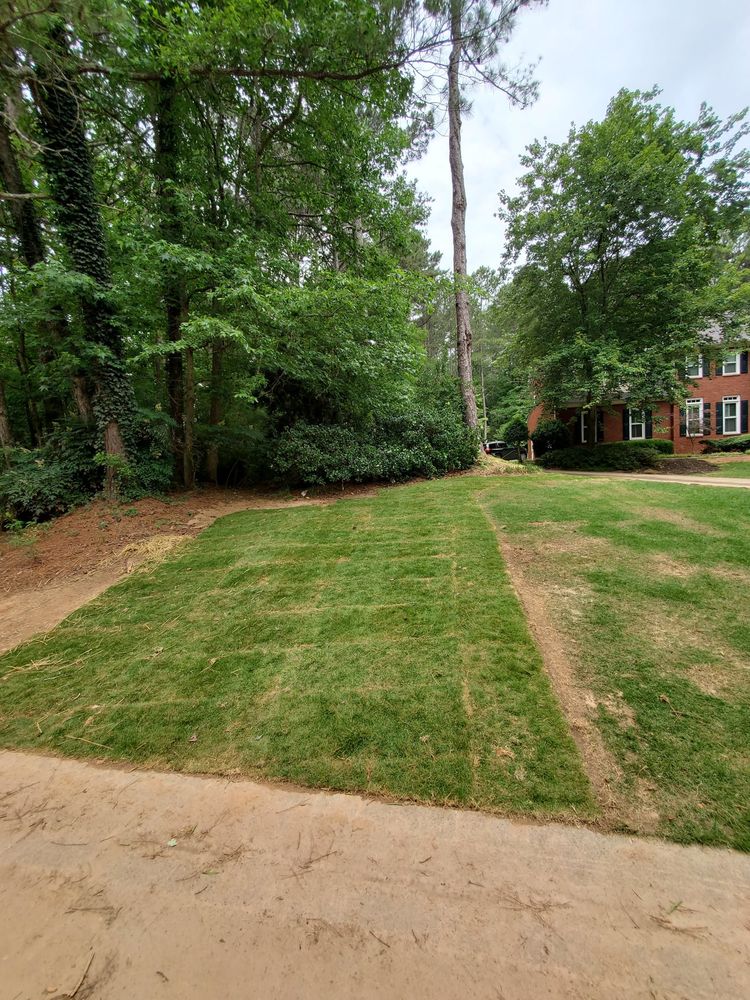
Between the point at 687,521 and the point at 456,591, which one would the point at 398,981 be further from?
the point at 687,521

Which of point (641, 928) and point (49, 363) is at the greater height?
point (49, 363)

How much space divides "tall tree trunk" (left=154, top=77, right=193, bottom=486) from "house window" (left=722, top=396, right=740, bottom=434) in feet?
75.7

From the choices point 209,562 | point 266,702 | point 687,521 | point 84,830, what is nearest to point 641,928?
point 266,702

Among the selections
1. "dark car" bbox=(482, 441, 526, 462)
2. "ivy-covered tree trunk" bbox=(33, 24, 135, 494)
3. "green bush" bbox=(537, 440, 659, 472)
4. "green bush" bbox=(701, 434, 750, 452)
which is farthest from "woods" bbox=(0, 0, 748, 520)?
"dark car" bbox=(482, 441, 526, 462)

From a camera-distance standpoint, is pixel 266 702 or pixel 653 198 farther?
pixel 653 198

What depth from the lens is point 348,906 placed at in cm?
140

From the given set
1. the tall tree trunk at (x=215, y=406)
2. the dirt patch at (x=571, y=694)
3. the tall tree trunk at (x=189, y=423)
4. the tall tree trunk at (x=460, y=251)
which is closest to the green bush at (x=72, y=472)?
the tall tree trunk at (x=189, y=423)

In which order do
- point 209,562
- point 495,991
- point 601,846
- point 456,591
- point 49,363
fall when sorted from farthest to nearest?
point 49,363
point 209,562
point 456,591
point 601,846
point 495,991

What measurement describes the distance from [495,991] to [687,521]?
5.64 metres

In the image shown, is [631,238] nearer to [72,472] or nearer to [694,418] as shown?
[694,418]

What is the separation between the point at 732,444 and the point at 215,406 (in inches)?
794

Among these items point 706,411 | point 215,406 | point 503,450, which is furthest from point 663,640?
point 503,450

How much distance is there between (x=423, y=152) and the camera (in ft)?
40.7

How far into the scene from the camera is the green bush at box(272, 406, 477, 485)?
862cm
